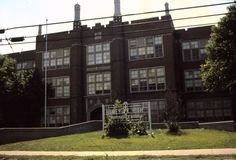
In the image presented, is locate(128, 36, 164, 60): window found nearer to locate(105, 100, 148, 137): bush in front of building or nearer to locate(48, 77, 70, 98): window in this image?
locate(48, 77, 70, 98): window

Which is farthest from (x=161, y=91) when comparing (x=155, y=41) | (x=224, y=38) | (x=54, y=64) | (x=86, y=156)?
(x=86, y=156)

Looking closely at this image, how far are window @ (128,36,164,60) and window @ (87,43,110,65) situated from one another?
2.86 m

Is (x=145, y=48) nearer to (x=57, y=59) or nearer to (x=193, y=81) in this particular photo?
(x=193, y=81)

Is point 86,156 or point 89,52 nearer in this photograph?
point 86,156

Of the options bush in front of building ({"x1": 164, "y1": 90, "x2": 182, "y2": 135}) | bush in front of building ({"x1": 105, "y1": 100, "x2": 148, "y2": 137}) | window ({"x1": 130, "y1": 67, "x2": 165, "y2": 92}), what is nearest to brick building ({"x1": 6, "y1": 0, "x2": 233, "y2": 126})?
window ({"x1": 130, "y1": 67, "x2": 165, "y2": 92})

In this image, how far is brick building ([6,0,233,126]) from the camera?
36.9 meters

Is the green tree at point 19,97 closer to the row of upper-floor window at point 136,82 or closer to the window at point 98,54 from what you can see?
the row of upper-floor window at point 136,82

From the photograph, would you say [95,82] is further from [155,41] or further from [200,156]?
[200,156]

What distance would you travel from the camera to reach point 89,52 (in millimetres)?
40219

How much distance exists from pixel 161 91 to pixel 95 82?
7.94 meters

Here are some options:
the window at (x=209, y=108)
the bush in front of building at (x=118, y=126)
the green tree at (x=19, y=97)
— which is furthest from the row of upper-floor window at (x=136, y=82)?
the bush in front of building at (x=118, y=126)

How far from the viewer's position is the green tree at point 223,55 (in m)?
28.3

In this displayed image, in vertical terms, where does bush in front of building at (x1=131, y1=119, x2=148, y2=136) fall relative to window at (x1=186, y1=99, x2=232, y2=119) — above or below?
below

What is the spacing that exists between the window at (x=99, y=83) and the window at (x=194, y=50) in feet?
30.5
